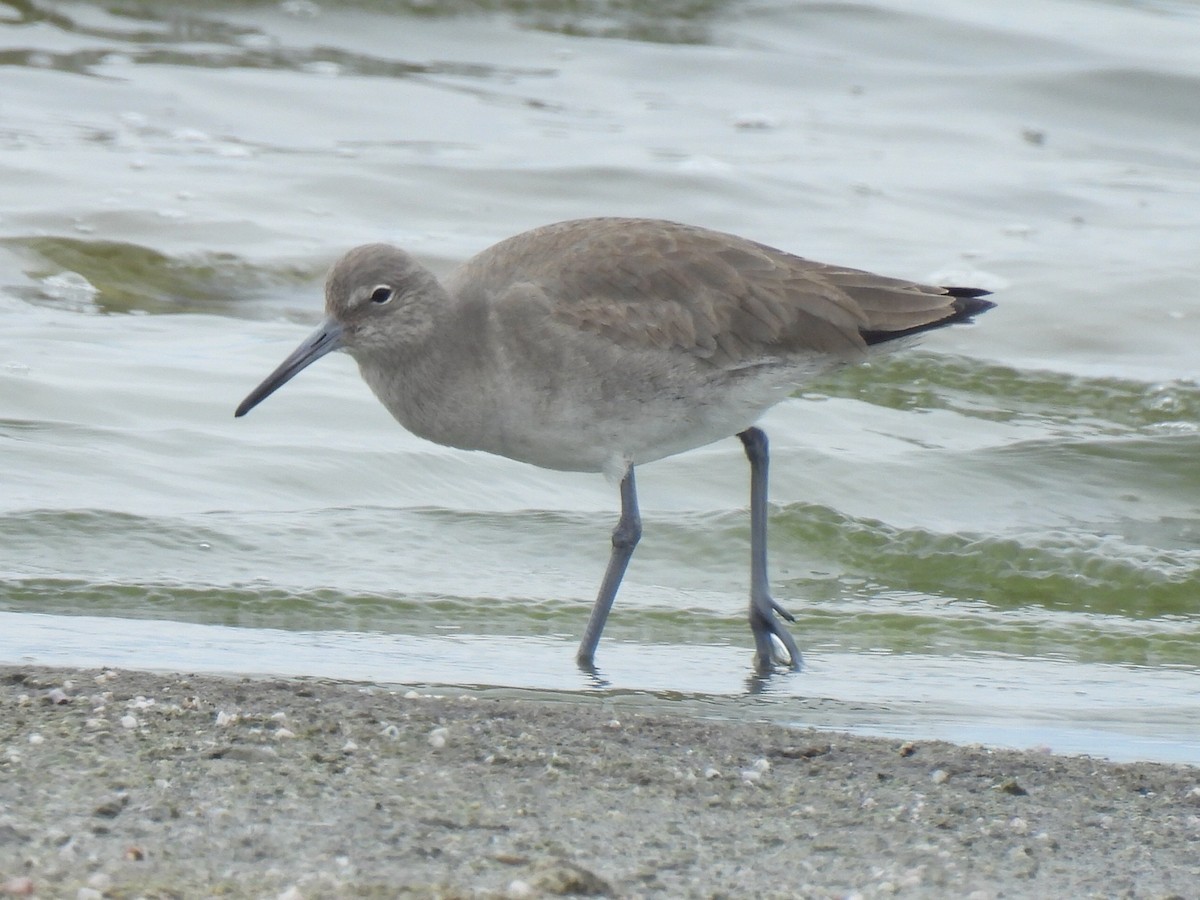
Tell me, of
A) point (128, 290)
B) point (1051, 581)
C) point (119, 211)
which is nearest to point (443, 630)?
point (1051, 581)

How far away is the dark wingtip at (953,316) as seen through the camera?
7004mm

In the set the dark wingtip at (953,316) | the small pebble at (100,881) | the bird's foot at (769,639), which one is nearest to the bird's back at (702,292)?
the dark wingtip at (953,316)

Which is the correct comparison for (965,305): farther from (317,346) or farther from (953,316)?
(317,346)

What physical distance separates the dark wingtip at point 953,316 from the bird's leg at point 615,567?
103 centimetres

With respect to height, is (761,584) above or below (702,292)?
below

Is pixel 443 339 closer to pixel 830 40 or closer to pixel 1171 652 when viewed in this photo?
pixel 1171 652

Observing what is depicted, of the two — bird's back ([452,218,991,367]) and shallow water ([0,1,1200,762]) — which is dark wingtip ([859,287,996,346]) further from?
shallow water ([0,1,1200,762])

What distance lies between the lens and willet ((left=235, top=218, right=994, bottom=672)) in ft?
21.2

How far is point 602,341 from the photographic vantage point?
6488 mm

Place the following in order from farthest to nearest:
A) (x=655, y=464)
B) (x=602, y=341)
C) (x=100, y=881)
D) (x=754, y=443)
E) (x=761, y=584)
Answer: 1. (x=655, y=464)
2. (x=754, y=443)
3. (x=761, y=584)
4. (x=602, y=341)
5. (x=100, y=881)

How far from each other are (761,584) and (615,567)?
0.56 meters

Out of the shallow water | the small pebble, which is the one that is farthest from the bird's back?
the small pebble

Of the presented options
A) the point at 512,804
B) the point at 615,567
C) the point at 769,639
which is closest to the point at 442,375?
the point at 615,567

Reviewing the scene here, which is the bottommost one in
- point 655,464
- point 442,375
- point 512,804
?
point 655,464
